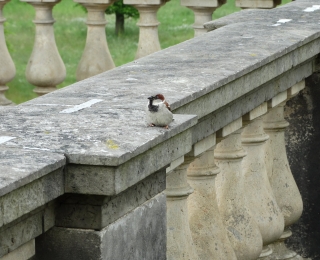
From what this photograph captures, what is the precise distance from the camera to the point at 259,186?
427 centimetres

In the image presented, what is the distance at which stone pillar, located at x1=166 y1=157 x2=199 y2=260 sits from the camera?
3502mm

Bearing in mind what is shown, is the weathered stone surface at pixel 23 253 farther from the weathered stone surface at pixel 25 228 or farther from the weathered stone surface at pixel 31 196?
the weathered stone surface at pixel 31 196

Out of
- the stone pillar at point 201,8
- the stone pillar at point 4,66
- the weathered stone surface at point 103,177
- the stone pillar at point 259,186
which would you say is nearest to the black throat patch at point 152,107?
the weathered stone surface at point 103,177

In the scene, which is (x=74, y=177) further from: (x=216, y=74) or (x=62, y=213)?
(x=216, y=74)

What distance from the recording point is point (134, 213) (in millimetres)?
2746

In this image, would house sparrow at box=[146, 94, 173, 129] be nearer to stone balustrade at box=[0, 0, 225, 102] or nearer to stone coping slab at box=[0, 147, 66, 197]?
stone coping slab at box=[0, 147, 66, 197]

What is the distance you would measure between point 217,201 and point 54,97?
1119mm

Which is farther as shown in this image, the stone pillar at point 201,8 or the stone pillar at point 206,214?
the stone pillar at point 201,8

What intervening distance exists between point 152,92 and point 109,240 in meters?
0.82

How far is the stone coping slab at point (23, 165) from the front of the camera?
86.6 inches

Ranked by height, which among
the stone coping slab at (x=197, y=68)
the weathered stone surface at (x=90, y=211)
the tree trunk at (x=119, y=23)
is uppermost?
the stone coping slab at (x=197, y=68)

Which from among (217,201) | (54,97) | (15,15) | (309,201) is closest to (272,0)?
(309,201)

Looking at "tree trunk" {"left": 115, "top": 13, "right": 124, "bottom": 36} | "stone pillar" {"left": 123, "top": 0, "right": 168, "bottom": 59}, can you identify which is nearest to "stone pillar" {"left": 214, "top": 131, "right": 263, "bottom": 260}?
"stone pillar" {"left": 123, "top": 0, "right": 168, "bottom": 59}

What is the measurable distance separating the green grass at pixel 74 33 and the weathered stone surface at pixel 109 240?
1820 centimetres
